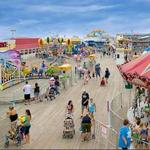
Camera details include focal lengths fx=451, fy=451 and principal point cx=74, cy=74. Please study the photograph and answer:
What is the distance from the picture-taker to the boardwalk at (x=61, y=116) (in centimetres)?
1549

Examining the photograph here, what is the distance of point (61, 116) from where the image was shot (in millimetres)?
20531

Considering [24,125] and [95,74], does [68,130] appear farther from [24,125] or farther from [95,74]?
[95,74]

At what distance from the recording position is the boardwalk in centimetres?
1549

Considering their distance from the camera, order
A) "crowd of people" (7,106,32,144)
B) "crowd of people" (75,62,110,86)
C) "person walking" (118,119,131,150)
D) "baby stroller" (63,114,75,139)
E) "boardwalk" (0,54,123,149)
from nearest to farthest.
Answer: "person walking" (118,119,131,150), "crowd of people" (7,106,32,144), "boardwalk" (0,54,123,149), "baby stroller" (63,114,75,139), "crowd of people" (75,62,110,86)

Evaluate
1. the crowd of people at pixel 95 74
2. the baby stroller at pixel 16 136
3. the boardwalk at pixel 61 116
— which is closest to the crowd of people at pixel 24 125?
the baby stroller at pixel 16 136

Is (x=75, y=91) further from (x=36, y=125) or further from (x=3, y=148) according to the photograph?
(x=3, y=148)

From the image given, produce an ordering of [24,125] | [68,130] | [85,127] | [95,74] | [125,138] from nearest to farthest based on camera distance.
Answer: [125,138] → [24,125] → [85,127] → [68,130] → [95,74]

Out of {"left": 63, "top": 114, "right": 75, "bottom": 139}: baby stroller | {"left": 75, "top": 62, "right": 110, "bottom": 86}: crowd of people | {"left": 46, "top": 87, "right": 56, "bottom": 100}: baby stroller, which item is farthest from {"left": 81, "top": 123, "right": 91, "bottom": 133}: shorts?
{"left": 75, "top": 62, "right": 110, "bottom": 86}: crowd of people

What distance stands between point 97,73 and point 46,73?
15.0ft

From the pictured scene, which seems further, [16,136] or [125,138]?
[16,136]

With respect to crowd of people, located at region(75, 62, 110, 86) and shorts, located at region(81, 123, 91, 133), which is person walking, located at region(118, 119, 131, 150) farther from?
crowd of people, located at region(75, 62, 110, 86)

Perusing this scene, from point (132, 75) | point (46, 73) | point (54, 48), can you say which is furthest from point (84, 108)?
point (54, 48)

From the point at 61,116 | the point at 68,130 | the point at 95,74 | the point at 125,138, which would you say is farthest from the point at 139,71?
the point at 95,74

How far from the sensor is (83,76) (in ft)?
115
